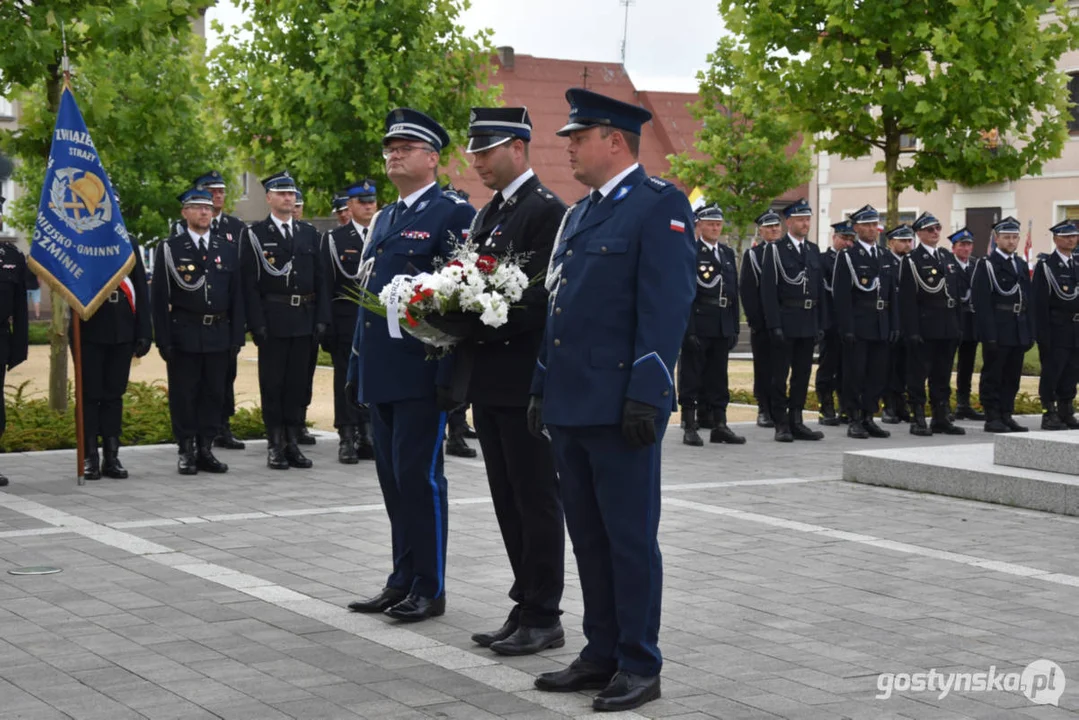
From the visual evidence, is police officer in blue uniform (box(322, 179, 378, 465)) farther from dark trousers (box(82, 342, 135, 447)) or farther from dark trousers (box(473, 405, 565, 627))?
dark trousers (box(473, 405, 565, 627))

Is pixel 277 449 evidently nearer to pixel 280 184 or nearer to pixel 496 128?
pixel 280 184

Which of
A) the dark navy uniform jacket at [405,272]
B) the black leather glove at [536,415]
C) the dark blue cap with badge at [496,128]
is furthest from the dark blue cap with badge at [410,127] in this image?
the black leather glove at [536,415]

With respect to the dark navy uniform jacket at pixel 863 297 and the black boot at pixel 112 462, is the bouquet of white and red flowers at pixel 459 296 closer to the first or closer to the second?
the black boot at pixel 112 462

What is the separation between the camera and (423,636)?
6.75m

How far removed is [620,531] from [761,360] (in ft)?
34.4

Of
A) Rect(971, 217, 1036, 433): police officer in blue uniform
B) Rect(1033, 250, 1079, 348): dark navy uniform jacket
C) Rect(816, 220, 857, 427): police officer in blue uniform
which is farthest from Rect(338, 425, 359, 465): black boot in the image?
Rect(1033, 250, 1079, 348): dark navy uniform jacket

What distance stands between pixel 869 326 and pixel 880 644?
9672 mm

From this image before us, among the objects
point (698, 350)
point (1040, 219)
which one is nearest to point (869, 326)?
point (698, 350)

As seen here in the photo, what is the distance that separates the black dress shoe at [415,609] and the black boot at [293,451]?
5791mm

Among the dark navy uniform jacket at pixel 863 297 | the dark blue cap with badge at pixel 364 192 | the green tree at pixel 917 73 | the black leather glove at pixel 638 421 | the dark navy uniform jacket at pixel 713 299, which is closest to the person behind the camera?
the black leather glove at pixel 638 421

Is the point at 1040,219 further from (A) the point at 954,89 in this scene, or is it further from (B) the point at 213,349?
(B) the point at 213,349

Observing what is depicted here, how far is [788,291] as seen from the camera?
15.4 m

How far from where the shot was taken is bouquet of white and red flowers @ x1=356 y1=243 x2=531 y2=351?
6.22m

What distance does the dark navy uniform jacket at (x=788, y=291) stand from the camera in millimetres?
15273
